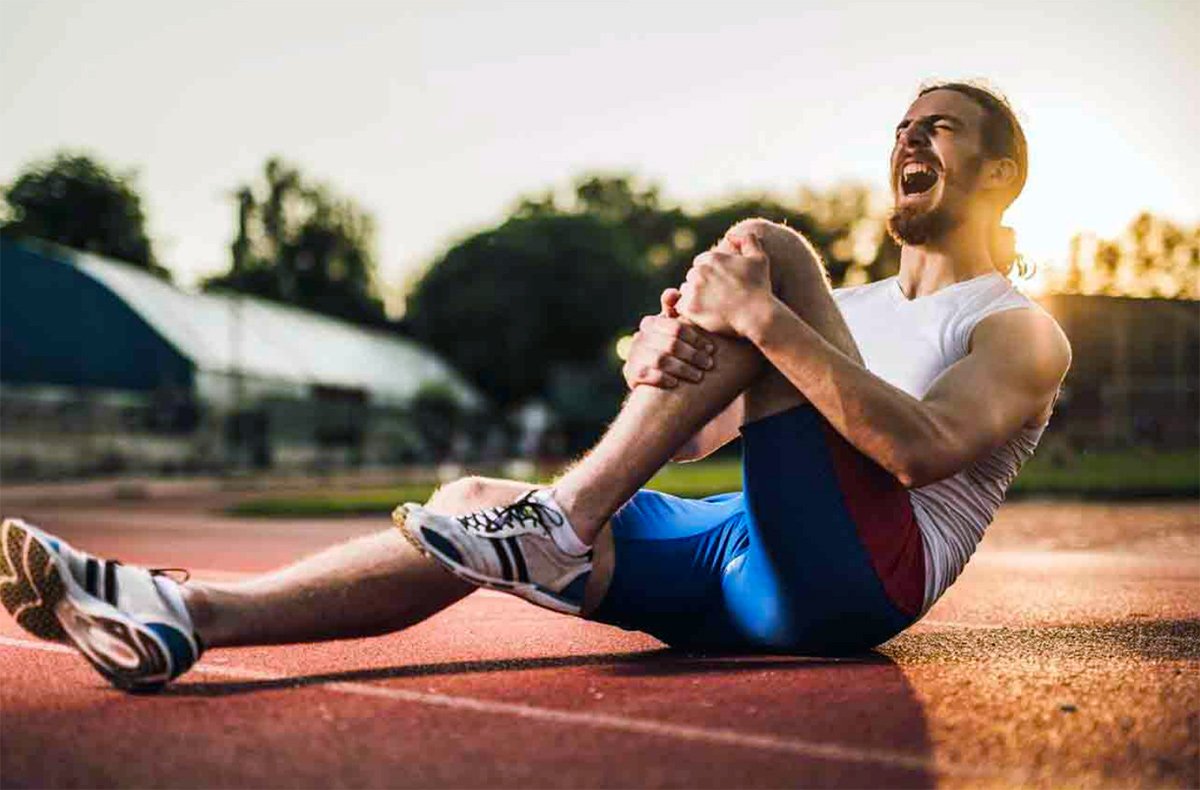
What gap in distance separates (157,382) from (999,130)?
35.0 metres

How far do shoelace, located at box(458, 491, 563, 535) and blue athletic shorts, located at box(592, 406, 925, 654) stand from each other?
31cm

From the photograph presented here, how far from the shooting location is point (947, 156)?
3.38 m

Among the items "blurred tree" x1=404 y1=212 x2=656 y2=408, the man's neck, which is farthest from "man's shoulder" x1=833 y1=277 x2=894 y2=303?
"blurred tree" x1=404 y1=212 x2=656 y2=408

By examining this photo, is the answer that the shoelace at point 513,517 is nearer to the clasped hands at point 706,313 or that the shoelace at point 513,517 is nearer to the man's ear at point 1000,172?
the clasped hands at point 706,313

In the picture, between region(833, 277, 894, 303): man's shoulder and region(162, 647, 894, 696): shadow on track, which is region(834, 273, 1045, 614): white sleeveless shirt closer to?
region(833, 277, 894, 303): man's shoulder

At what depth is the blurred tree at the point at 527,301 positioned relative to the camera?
61.6 metres

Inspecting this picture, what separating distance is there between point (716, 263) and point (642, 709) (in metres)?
0.97

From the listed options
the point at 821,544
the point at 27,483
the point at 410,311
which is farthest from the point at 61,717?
the point at 410,311

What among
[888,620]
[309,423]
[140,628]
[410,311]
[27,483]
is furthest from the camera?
[410,311]

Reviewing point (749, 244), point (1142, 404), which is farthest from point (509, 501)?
point (1142, 404)

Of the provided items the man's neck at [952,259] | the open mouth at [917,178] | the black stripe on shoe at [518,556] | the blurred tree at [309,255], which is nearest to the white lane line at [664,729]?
the black stripe on shoe at [518,556]

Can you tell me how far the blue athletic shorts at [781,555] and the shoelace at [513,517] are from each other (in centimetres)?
31

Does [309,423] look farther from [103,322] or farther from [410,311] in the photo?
[410,311]

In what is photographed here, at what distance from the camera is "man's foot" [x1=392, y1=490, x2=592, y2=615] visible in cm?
283
